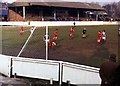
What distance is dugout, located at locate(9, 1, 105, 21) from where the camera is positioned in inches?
309

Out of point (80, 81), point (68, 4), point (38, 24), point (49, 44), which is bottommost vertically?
point (80, 81)

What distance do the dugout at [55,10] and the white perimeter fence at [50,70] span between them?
1246 millimetres

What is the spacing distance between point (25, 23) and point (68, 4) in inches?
73.1

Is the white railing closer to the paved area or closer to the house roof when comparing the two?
the paved area

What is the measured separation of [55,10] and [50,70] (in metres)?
1.64

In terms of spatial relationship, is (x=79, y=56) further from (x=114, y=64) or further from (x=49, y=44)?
(x=114, y=64)

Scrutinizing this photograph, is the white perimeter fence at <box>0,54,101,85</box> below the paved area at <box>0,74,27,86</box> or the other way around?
the other way around

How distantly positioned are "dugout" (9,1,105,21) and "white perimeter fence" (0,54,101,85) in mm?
1246

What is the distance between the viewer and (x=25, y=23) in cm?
941

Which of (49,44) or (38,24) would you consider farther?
(49,44)

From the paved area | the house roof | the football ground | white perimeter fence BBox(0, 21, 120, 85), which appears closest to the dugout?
the house roof

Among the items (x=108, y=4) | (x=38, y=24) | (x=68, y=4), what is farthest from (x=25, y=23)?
(x=108, y=4)

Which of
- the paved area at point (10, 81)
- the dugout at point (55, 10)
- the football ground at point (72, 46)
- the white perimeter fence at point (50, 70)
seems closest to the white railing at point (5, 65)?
the white perimeter fence at point (50, 70)

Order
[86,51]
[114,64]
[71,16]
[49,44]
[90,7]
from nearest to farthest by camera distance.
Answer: [114,64] → [90,7] → [71,16] → [86,51] → [49,44]
